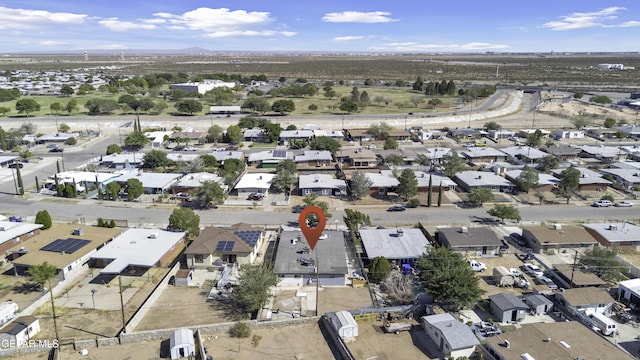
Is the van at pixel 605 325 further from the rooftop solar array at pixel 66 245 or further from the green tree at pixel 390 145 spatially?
the green tree at pixel 390 145

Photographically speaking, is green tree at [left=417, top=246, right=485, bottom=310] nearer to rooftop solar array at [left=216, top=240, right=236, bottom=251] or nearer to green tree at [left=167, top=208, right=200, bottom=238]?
rooftop solar array at [left=216, top=240, right=236, bottom=251]

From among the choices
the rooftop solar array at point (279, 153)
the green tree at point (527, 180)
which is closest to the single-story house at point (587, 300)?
the green tree at point (527, 180)

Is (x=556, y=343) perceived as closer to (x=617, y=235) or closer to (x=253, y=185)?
(x=617, y=235)

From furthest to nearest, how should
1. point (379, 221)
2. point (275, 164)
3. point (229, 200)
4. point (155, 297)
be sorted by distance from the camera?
point (275, 164) → point (229, 200) → point (379, 221) → point (155, 297)

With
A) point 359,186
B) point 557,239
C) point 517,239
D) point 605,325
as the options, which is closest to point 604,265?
point 557,239

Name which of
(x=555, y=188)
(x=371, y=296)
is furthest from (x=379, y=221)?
(x=555, y=188)

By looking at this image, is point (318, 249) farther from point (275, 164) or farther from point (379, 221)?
point (275, 164)
